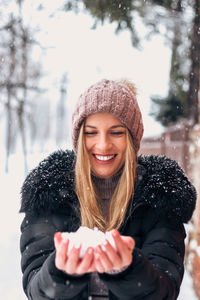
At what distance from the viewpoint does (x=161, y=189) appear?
4.61ft

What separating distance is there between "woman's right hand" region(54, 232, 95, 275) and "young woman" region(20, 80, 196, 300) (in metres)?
0.26

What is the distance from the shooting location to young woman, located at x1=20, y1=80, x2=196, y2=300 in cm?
124

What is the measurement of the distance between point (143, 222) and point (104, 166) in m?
0.25

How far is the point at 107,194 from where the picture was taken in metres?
1.47

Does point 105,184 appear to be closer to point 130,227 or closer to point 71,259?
point 130,227

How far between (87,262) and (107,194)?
625 mm

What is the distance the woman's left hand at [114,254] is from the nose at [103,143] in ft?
1.67

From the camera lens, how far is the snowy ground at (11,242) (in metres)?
3.47

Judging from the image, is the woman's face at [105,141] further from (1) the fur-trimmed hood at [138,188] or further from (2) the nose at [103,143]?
(1) the fur-trimmed hood at [138,188]

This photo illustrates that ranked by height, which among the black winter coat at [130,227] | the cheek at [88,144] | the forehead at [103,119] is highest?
the forehead at [103,119]

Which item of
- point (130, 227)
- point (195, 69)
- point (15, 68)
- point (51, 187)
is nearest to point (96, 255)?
point (130, 227)

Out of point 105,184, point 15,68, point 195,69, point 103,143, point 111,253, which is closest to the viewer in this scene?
point 111,253

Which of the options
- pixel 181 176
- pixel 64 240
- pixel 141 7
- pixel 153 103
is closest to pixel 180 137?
pixel 153 103

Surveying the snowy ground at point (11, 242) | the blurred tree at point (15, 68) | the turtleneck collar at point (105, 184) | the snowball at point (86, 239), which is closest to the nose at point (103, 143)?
the turtleneck collar at point (105, 184)
